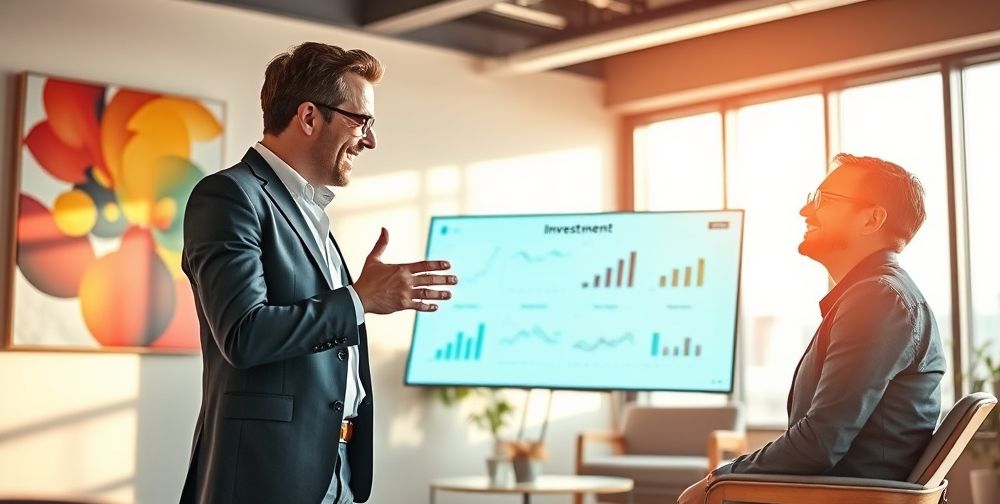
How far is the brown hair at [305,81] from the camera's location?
7.69 ft

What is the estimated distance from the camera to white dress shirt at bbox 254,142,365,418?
229 centimetres

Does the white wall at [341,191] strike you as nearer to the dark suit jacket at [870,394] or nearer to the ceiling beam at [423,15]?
the ceiling beam at [423,15]

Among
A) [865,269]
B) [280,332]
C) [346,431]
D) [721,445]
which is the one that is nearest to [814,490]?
[865,269]

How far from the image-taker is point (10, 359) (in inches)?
204

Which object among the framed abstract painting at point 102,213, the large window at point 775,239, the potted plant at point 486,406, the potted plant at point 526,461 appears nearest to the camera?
the framed abstract painting at point 102,213

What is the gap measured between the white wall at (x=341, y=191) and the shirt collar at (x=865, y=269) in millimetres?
3179

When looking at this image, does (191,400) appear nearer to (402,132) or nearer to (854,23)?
(402,132)

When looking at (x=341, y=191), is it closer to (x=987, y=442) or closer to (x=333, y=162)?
(x=987, y=442)

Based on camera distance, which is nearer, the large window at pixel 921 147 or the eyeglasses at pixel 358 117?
the eyeglasses at pixel 358 117

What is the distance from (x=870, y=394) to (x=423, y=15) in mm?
4362

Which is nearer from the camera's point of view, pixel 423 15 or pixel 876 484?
pixel 876 484

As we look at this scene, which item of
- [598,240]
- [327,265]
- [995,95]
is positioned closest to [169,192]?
[598,240]

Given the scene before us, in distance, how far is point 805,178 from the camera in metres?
6.98

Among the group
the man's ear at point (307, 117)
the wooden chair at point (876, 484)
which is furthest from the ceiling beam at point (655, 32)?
the man's ear at point (307, 117)
